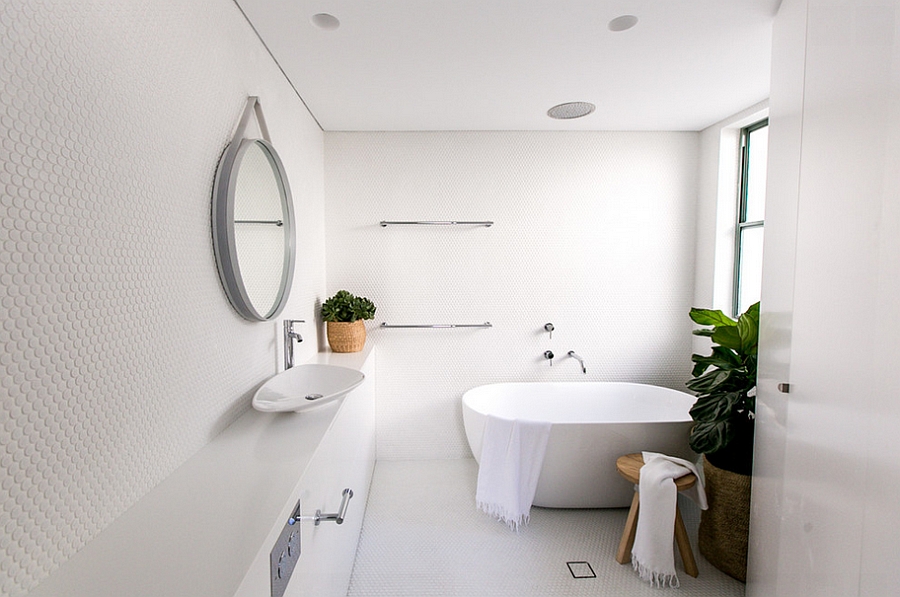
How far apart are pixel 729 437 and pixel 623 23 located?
69.5 inches

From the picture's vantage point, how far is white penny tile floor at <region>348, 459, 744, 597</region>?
1.96 meters

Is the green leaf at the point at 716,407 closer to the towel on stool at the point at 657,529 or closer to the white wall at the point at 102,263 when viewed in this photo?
the towel on stool at the point at 657,529

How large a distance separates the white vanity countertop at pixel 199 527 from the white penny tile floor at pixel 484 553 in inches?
43.7

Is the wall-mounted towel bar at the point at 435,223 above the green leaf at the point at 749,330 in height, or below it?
above

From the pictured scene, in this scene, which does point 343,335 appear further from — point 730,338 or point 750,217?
point 750,217

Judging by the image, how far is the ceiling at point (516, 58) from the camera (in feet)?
5.31

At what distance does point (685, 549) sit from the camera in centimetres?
204

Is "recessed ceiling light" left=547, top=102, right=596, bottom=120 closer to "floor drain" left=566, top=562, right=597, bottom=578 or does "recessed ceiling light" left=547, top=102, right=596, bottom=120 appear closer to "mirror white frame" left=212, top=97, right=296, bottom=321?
"mirror white frame" left=212, top=97, right=296, bottom=321

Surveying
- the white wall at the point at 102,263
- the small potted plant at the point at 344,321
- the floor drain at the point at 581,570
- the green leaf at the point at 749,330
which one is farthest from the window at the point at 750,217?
the white wall at the point at 102,263

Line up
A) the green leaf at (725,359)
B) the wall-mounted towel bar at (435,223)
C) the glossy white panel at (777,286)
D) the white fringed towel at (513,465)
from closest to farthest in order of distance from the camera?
the glossy white panel at (777,286) < the green leaf at (725,359) < the white fringed towel at (513,465) < the wall-mounted towel bar at (435,223)

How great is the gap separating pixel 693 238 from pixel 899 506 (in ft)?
7.88

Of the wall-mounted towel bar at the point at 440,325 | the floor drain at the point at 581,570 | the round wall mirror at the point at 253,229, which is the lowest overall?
the floor drain at the point at 581,570

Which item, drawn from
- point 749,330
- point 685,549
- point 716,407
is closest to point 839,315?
point 749,330

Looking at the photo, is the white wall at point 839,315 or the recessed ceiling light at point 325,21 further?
the recessed ceiling light at point 325,21
